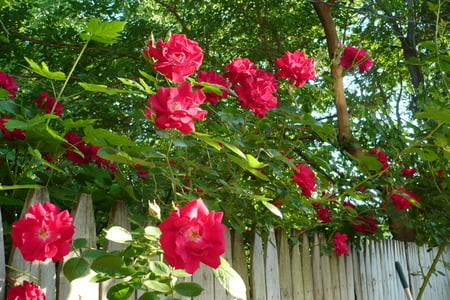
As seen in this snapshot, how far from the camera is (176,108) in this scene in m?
1.29

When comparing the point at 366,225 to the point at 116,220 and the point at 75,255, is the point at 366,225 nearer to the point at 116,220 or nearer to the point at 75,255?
the point at 116,220

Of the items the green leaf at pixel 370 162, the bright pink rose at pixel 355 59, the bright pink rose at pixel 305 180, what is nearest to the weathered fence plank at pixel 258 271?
the bright pink rose at pixel 305 180

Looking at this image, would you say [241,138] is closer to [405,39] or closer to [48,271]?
[48,271]

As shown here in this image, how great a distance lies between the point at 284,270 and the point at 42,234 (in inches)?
64.3

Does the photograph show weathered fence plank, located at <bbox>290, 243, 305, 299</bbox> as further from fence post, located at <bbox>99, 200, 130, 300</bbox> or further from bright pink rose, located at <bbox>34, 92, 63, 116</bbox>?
bright pink rose, located at <bbox>34, 92, 63, 116</bbox>

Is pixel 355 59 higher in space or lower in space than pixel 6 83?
higher

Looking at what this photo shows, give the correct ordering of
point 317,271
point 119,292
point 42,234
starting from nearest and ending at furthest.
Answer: point 42,234 < point 119,292 < point 317,271

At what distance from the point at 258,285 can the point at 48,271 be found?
1.09m

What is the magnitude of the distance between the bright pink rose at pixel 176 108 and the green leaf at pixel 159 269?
0.30 meters

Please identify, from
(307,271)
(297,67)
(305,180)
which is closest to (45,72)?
(297,67)

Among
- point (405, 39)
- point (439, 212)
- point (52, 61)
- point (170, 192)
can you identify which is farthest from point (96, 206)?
point (405, 39)

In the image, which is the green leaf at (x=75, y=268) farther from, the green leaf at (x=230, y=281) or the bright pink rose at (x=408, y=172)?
the bright pink rose at (x=408, y=172)

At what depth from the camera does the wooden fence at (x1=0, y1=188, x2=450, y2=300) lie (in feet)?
5.23

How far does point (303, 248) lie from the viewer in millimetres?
2906
